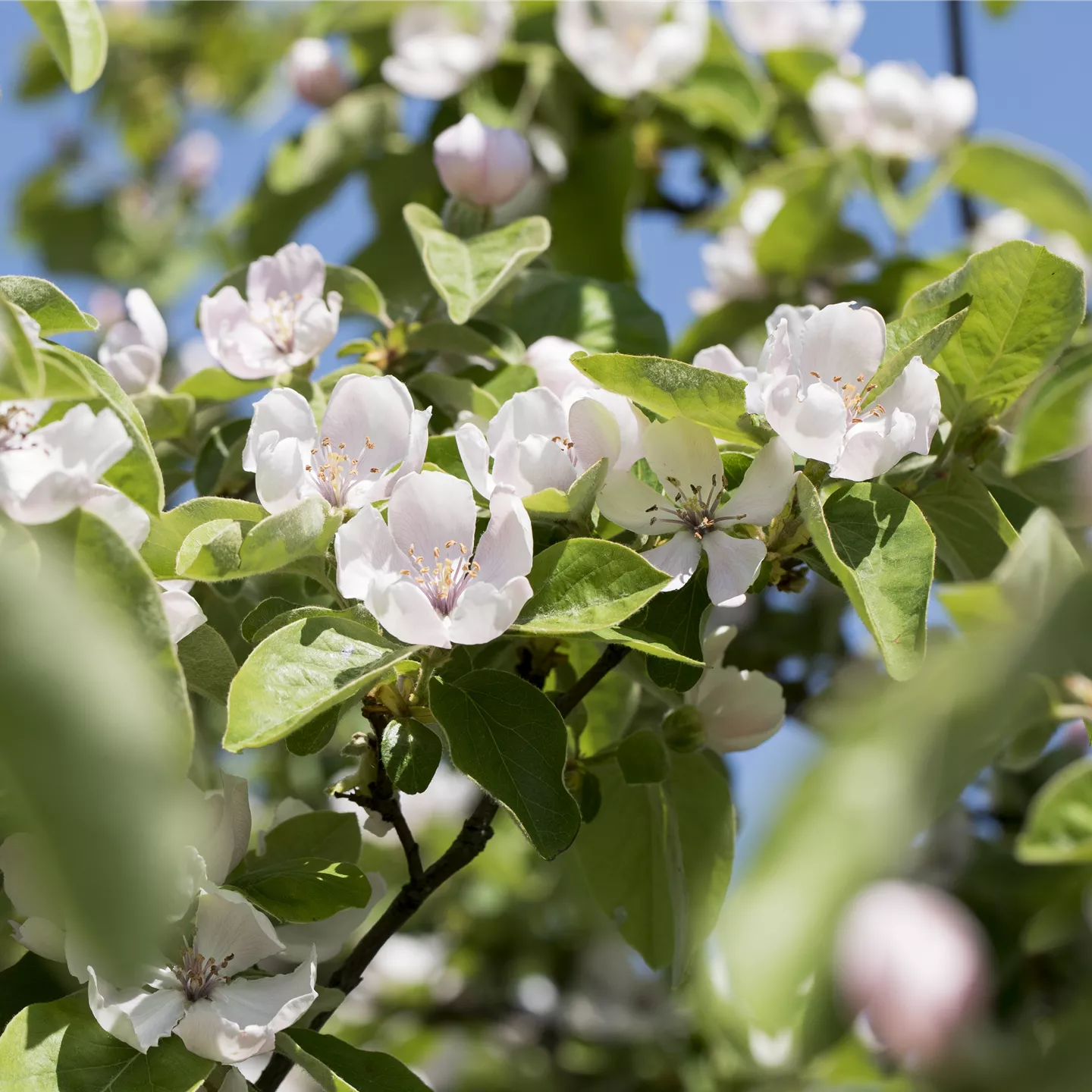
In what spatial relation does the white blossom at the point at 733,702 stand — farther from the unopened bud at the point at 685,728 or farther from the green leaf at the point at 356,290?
the green leaf at the point at 356,290

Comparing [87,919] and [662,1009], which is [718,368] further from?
[662,1009]

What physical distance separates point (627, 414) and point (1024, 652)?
1.54 ft

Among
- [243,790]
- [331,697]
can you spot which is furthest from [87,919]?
[243,790]

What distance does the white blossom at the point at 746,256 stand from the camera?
1.71 metres

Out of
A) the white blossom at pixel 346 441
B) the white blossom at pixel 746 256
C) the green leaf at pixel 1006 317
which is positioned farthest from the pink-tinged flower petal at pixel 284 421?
the white blossom at pixel 746 256

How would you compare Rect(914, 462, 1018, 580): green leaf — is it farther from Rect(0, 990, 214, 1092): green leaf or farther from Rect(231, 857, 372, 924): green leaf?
Rect(0, 990, 214, 1092): green leaf

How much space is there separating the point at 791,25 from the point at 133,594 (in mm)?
1703

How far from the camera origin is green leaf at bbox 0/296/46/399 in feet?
2.11

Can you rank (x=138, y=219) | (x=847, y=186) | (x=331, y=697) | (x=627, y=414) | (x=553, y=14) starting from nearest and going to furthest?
1. (x=331, y=697)
2. (x=627, y=414)
3. (x=847, y=186)
4. (x=553, y=14)
5. (x=138, y=219)

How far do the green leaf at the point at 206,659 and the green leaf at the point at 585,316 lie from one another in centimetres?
52

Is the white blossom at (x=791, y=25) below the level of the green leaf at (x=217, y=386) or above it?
above

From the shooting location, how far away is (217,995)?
31.0 inches

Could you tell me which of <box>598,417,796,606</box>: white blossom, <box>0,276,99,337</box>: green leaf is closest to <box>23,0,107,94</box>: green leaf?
<box>0,276,99,337</box>: green leaf

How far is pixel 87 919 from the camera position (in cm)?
37
